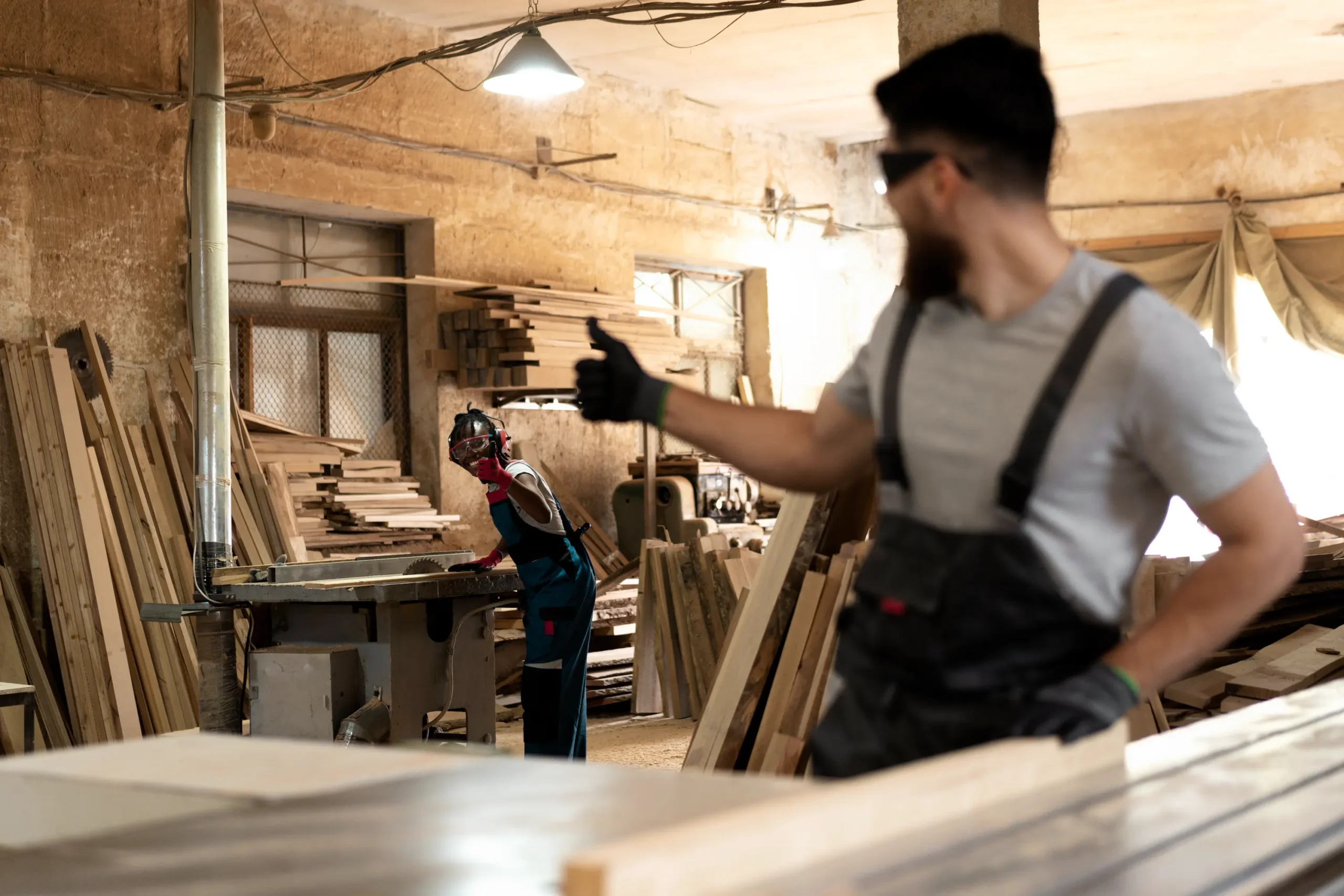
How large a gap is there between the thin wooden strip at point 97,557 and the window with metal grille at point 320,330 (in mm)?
2013

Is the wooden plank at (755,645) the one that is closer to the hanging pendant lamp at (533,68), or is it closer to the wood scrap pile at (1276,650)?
the wood scrap pile at (1276,650)

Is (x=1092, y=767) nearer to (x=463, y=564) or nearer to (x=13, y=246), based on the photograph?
(x=463, y=564)

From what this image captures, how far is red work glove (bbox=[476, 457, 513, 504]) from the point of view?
694cm

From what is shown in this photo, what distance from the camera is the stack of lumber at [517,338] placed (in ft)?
33.5

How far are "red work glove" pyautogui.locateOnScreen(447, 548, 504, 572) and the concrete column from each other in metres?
3.26

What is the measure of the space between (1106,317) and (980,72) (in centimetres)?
41

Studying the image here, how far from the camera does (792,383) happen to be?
13.7 metres

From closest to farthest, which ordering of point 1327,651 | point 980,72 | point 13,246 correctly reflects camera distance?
point 980,72 < point 1327,651 < point 13,246

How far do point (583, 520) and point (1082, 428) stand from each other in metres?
9.22

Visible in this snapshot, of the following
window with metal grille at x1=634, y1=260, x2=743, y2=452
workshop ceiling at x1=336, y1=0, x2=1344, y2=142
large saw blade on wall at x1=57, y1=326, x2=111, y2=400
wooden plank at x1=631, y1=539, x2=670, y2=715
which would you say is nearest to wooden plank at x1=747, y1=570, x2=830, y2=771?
wooden plank at x1=631, y1=539, x2=670, y2=715

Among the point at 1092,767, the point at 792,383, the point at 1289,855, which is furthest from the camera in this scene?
the point at 792,383

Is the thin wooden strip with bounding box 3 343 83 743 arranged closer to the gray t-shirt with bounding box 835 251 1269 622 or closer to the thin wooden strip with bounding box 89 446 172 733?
the thin wooden strip with bounding box 89 446 172 733

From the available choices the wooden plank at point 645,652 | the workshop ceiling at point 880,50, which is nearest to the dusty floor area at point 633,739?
the wooden plank at point 645,652

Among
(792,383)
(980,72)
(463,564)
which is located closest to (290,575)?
(463,564)
